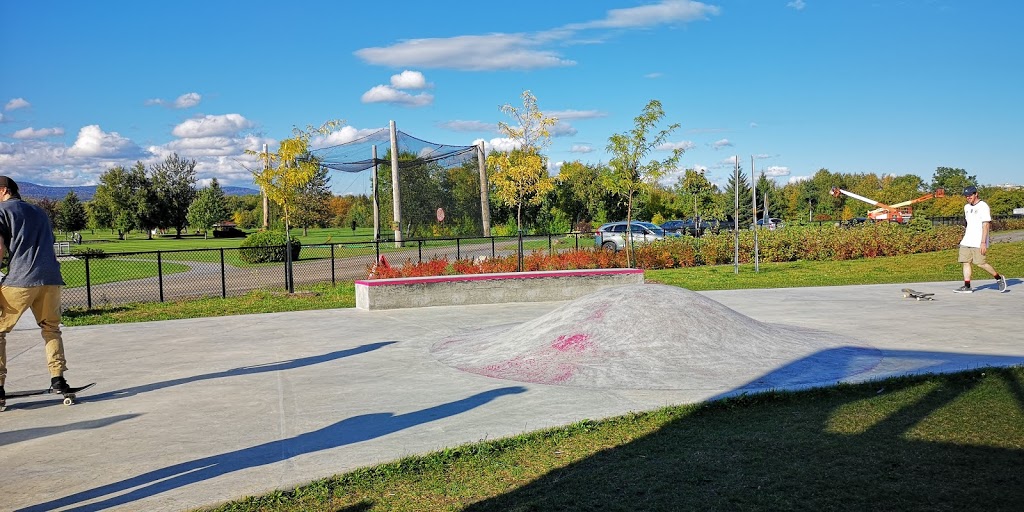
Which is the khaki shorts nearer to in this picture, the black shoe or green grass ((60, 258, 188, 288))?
the black shoe

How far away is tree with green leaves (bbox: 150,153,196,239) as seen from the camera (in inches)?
2462

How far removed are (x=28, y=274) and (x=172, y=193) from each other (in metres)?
62.8

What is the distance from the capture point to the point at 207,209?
2985 inches

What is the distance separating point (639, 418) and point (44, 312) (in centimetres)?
577

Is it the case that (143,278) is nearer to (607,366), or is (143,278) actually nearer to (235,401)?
(235,401)

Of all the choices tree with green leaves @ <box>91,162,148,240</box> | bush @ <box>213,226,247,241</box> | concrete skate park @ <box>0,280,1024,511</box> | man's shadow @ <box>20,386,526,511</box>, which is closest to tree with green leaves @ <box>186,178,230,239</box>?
bush @ <box>213,226,247,241</box>

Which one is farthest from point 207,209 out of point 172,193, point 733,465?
point 733,465

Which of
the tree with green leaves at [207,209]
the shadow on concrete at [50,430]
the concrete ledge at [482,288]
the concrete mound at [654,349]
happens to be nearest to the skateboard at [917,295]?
the concrete mound at [654,349]

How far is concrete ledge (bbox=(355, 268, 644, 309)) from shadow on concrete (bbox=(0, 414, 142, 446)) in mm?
7548

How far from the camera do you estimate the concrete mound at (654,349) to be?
24.5 feet

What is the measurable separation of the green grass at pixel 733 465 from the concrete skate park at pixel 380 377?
0.43 m

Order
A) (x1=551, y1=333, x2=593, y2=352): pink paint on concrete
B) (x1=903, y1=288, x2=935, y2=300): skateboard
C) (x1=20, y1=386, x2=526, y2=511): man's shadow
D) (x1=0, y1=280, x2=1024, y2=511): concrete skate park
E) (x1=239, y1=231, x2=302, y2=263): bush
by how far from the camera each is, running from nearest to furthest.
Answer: (x1=20, y1=386, x2=526, y2=511): man's shadow < (x1=0, y1=280, x2=1024, y2=511): concrete skate park < (x1=551, y1=333, x2=593, y2=352): pink paint on concrete < (x1=903, y1=288, x2=935, y2=300): skateboard < (x1=239, y1=231, x2=302, y2=263): bush

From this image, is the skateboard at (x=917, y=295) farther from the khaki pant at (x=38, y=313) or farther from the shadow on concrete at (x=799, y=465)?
the khaki pant at (x=38, y=313)

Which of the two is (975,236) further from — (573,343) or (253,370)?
(253,370)
